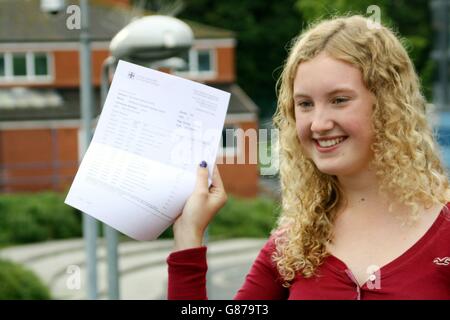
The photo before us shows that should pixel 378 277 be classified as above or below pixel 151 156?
below

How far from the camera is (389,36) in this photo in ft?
5.65

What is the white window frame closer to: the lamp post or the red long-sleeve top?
the lamp post

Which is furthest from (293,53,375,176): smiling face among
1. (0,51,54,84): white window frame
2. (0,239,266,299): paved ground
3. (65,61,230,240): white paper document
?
(0,51,54,84): white window frame

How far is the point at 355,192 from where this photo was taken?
5.75 feet

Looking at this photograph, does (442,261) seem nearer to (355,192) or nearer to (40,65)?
(355,192)

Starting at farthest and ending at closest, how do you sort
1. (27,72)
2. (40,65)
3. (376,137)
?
(40,65) < (27,72) < (376,137)

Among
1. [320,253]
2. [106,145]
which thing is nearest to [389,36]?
Answer: [320,253]

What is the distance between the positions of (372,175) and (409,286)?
0.77ft

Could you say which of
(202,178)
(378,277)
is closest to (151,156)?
(202,178)

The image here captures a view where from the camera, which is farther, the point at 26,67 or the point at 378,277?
the point at 26,67

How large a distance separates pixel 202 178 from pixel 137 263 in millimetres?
12515

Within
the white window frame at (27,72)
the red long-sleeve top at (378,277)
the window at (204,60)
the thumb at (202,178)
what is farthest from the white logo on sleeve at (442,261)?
the window at (204,60)

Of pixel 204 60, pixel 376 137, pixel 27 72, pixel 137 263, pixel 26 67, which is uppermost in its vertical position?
pixel 376 137
